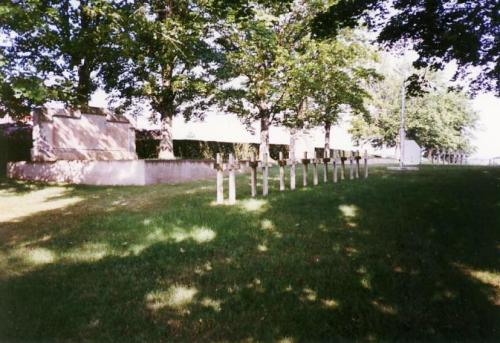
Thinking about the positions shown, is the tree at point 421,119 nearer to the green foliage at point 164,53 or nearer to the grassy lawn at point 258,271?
the green foliage at point 164,53

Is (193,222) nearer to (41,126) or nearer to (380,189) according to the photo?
(380,189)

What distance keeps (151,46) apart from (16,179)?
9.85 meters

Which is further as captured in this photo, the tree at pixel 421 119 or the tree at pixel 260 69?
the tree at pixel 421 119

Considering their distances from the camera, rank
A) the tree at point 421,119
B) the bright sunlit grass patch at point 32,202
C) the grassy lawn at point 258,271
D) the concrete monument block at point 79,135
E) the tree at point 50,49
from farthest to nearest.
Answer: the tree at point 421,119 → the concrete monument block at point 79,135 → the tree at point 50,49 → the bright sunlit grass patch at point 32,202 → the grassy lawn at point 258,271

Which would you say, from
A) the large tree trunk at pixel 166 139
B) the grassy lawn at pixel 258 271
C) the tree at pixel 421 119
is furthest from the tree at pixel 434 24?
the tree at pixel 421 119

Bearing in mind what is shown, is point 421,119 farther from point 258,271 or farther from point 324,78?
point 258,271

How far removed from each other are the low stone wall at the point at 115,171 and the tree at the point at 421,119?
34.2m

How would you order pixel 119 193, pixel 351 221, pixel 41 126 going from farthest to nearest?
pixel 41 126
pixel 119 193
pixel 351 221

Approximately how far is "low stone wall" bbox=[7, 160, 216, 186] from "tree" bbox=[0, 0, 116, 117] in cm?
295

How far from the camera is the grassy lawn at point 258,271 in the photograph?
15.0 feet

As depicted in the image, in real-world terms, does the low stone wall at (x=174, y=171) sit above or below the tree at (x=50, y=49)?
below

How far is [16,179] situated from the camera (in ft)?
70.8

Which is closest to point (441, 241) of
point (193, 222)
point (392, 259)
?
point (392, 259)

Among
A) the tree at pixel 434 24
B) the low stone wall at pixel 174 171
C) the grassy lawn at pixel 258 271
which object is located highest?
the tree at pixel 434 24
